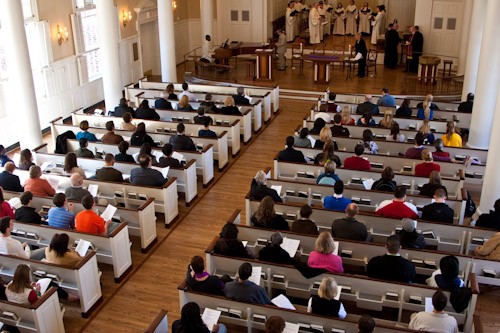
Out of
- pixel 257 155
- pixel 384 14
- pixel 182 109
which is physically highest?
pixel 384 14

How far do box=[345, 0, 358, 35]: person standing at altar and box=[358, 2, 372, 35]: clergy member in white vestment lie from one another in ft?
0.89

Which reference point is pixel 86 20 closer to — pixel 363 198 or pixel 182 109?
pixel 182 109

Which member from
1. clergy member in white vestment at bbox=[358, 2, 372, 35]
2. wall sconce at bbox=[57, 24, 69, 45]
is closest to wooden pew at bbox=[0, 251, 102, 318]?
wall sconce at bbox=[57, 24, 69, 45]

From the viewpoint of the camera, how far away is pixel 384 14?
23.5m

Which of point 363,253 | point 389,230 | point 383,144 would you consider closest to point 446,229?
point 389,230

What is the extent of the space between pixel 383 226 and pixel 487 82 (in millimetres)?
6125

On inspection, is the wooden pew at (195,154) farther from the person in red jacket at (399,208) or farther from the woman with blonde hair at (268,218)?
the person in red jacket at (399,208)

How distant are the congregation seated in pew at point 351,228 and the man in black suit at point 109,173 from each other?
13.8 ft

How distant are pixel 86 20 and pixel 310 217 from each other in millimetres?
12120

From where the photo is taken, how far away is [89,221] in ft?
26.5

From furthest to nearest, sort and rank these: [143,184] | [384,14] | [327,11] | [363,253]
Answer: [327,11], [384,14], [143,184], [363,253]

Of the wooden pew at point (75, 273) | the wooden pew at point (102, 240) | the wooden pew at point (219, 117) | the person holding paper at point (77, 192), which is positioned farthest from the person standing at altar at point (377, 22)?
the wooden pew at point (75, 273)

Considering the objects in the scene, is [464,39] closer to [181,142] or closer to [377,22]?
[377,22]

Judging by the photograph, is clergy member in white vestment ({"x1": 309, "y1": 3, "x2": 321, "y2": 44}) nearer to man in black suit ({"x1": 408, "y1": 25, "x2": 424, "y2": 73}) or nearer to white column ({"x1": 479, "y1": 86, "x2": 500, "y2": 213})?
man in black suit ({"x1": 408, "y1": 25, "x2": 424, "y2": 73})
